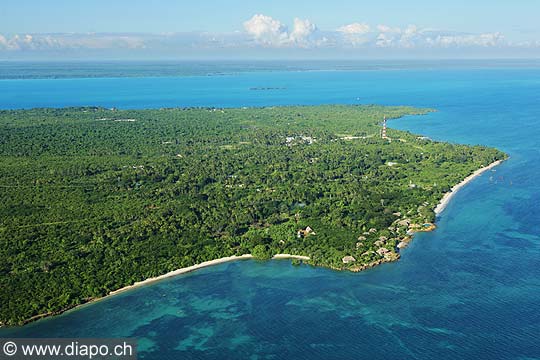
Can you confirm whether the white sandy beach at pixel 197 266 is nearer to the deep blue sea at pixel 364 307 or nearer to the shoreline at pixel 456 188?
the deep blue sea at pixel 364 307

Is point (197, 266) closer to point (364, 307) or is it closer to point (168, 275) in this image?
point (168, 275)

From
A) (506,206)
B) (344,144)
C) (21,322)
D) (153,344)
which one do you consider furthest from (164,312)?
(344,144)

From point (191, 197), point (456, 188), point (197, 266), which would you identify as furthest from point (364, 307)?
point (456, 188)

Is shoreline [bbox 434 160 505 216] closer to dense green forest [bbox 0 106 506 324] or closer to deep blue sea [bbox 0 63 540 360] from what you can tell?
Result: dense green forest [bbox 0 106 506 324]

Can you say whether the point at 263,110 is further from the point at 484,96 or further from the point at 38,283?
the point at 38,283

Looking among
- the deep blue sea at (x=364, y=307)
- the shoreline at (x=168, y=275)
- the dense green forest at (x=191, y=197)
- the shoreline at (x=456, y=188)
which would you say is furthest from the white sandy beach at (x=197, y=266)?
the shoreline at (x=456, y=188)

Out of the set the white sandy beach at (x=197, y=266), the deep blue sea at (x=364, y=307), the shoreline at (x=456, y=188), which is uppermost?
the shoreline at (x=456, y=188)

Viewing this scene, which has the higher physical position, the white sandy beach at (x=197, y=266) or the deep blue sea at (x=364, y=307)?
the white sandy beach at (x=197, y=266)
